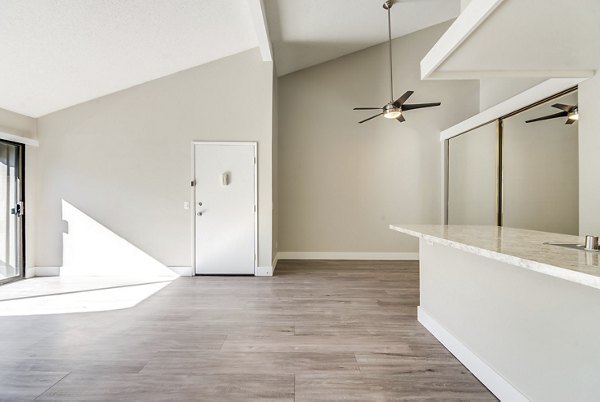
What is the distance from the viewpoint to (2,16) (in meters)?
2.52

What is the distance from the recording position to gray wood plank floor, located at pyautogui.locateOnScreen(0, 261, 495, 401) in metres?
1.71

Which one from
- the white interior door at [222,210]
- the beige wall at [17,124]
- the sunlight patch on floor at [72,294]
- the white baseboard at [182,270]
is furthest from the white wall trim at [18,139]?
the white baseboard at [182,270]

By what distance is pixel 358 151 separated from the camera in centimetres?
540

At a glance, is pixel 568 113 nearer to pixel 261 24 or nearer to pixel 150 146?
pixel 261 24

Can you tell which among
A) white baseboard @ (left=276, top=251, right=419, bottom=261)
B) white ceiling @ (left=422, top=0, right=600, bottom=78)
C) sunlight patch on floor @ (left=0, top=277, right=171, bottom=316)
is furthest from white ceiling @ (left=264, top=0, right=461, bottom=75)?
sunlight patch on floor @ (left=0, top=277, right=171, bottom=316)

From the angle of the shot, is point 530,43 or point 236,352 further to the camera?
point 236,352

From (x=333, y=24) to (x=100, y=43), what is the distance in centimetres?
303

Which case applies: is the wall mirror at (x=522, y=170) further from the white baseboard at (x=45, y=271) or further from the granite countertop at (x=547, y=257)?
the white baseboard at (x=45, y=271)

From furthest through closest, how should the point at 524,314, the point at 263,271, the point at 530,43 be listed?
the point at 263,271 < the point at 524,314 < the point at 530,43

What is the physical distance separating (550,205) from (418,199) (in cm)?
218

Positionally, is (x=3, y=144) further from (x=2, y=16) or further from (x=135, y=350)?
(x=135, y=350)

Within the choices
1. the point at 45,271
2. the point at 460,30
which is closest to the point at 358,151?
the point at 460,30

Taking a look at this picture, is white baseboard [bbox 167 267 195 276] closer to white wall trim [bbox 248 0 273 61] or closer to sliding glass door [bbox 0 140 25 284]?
sliding glass door [bbox 0 140 25 284]

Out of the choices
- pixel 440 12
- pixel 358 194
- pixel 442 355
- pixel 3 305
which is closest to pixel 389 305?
pixel 442 355
